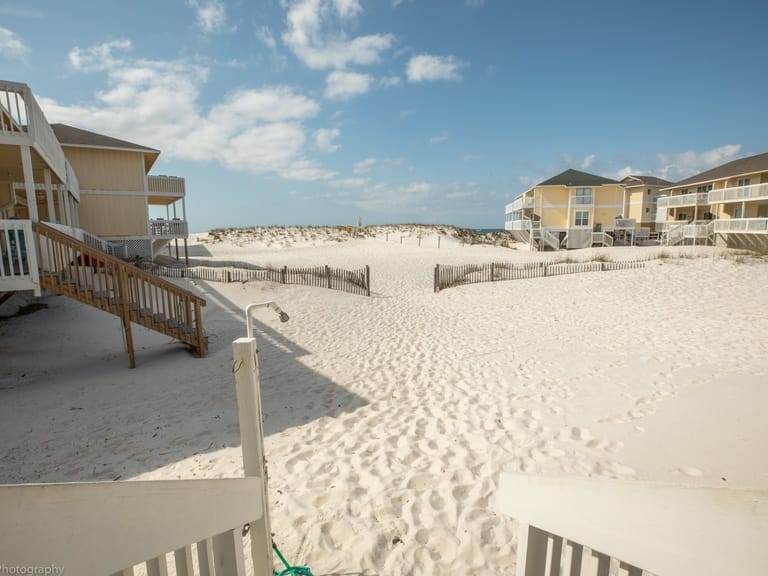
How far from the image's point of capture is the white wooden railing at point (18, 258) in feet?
26.2

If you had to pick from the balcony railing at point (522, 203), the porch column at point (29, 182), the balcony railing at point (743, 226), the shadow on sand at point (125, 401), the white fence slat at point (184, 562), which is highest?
the balcony railing at point (522, 203)

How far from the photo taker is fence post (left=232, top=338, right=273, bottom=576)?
280 cm

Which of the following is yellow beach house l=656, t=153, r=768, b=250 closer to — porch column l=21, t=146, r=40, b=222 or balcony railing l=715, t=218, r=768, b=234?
balcony railing l=715, t=218, r=768, b=234

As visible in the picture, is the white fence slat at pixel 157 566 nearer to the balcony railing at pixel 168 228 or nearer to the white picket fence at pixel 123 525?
the white picket fence at pixel 123 525

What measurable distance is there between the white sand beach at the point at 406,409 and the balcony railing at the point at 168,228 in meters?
11.1

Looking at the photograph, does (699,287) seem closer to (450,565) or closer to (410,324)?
(410,324)

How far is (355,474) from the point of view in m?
5.05

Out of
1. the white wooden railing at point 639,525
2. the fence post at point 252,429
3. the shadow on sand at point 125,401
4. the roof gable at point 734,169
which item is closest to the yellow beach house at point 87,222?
the shadow on sand at point 125,401

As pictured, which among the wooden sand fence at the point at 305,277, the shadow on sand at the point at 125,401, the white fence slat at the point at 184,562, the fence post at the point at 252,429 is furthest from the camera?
the wooden sand fence at the point at 305,277

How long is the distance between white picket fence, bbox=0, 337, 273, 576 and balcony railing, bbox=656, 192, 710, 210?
45.7 meters

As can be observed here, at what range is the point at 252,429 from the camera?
2.88m

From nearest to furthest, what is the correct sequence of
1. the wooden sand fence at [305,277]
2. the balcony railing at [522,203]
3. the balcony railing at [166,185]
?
the wooden sand fence at [305,277] < the balcony railing at [166,185] < the balcony railing at [522,203]

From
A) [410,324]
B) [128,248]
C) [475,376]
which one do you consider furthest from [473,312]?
[128,248]

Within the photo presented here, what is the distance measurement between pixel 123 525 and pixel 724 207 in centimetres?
4767
